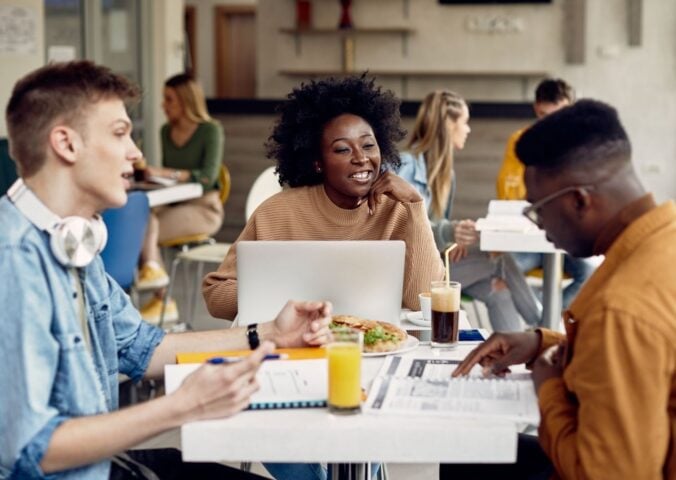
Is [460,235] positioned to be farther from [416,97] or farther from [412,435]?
[416,97]

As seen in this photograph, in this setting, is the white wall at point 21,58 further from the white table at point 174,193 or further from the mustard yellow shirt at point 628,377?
the mustard yellow shirt at point 628,377

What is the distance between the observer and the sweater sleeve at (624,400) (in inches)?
52.5

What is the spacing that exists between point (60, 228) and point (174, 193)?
3389 millimetres

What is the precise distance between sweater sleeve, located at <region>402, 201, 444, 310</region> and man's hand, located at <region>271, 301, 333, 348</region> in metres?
0.58

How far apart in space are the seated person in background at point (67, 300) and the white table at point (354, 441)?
5 centimetres

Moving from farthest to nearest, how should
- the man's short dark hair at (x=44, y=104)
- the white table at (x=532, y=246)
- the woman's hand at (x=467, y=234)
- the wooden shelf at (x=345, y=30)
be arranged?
the wooden shelf at (x=345, y=30)
the woman's hand at (x=467, y=234)
the white table at (x=532, y=246)
the man's short dark hair at (x=44, y=104)

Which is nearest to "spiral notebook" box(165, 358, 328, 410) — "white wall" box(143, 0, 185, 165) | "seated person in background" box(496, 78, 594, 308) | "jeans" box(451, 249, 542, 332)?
"jeans" box(451, 249, 542, 332)

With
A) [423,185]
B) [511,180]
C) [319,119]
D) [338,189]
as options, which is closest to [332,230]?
[338,189]

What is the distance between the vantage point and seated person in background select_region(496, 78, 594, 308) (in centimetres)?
425

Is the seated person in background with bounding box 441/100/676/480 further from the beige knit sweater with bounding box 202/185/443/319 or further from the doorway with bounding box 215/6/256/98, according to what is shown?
the doorway with bounding box 215/6/256/98

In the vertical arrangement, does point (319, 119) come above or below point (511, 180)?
above

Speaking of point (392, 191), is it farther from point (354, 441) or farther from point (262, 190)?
point (262, 190)

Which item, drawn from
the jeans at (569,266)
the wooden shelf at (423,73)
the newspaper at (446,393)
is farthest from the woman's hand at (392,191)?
the wooden shelf at (423,73)

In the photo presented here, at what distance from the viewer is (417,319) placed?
222 centimetres
